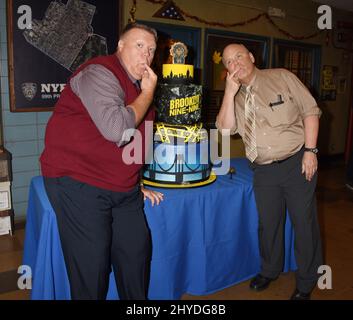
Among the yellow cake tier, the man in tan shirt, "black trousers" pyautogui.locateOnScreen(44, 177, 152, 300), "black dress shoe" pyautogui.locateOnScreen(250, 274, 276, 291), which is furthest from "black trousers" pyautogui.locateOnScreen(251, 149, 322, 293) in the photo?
"black trousers" pyautogui.locateOnScreen(44, 177, 152, 300)

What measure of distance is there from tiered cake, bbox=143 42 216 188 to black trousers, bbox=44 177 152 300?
0.44 metres

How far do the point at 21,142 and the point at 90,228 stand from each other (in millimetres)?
2492

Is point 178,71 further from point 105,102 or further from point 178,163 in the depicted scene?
point 105,102

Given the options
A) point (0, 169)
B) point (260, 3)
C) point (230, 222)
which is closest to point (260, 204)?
point (230, 222)

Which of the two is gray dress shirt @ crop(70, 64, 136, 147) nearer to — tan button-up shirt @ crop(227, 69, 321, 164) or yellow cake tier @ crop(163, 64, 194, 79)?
yellow cake tier @ crop(163, 64, 194, 79)

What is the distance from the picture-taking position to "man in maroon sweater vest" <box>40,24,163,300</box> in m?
1.35

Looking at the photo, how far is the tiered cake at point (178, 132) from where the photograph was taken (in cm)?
195

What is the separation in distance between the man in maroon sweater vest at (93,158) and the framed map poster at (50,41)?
230 cm

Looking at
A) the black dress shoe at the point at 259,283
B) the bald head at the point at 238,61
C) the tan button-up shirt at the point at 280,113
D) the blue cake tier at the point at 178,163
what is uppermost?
the bald head at the point at 238,61

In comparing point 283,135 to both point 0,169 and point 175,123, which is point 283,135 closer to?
point 175,123

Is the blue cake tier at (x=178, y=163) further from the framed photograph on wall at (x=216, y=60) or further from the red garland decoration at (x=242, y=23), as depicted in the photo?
the framed photograph on wall at (x=216, y=60)

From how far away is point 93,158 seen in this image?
141 cm

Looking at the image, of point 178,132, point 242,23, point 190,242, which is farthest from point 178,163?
point 242,23

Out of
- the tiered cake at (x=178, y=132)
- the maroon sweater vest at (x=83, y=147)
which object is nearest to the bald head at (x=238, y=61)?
the tiered cake at (x=178, y=132)
